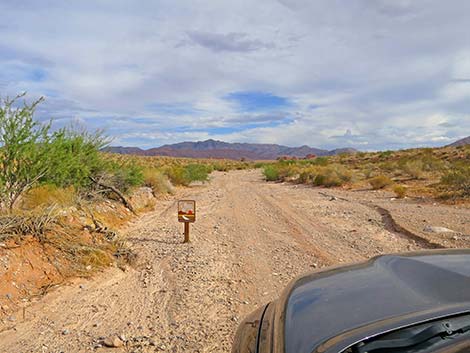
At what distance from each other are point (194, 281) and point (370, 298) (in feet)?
14.8

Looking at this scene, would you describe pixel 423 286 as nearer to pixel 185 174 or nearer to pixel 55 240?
pixel 55 240

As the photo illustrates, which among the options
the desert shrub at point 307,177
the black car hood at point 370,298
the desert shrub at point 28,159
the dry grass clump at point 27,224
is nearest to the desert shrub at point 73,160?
the desert shrub at point 28,159

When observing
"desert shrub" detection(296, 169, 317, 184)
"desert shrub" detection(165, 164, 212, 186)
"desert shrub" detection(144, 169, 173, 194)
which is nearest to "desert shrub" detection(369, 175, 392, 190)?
"desert shrub" detection(296, 169, 317, 184)

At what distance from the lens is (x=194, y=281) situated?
645 centimetres

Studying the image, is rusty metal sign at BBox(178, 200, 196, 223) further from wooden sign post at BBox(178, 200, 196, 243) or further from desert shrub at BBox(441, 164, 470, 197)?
desert shrub at BBox(441, 164, 470, 197)

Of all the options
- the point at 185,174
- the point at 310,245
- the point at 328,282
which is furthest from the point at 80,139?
the point at 185,174

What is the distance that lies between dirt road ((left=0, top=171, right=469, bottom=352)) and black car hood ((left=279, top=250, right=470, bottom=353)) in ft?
7.07

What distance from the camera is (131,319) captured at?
5.12 m

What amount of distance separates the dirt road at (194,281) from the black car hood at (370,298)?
7.07 feet

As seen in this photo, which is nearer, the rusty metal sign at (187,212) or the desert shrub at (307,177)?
the rusty metal sign at (187,212)

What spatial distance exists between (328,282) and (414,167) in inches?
984

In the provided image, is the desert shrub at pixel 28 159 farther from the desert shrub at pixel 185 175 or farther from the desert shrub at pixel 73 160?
the desert shrub at pixel 185 175

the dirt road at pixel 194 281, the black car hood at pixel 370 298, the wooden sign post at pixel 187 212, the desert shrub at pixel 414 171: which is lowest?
the dirt road at pixel 194 281

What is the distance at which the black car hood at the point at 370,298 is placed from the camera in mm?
1928
